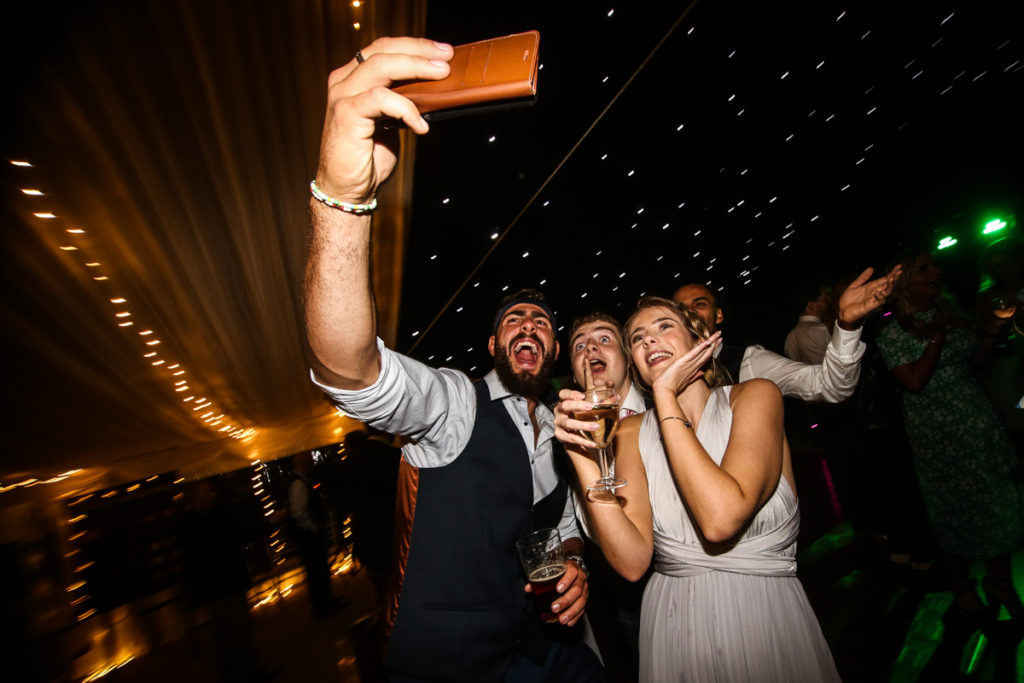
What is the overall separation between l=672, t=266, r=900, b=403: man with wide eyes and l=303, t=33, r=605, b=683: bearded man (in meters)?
1.19

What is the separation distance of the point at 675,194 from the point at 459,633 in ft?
21.0

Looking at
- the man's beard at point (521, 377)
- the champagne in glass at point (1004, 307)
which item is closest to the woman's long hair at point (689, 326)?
the man's beard at point (521, 377)

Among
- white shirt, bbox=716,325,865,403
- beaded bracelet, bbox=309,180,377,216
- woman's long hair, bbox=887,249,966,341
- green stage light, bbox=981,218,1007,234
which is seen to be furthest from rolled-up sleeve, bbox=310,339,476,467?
green stage light, bbox=981,218,1007,234

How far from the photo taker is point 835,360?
2326mm

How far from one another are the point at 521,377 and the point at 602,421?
0.83 metres

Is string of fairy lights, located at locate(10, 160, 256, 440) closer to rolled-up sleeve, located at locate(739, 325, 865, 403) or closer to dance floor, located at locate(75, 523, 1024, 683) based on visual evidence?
dance floor, located at locate(75, 523, 1024, 683)

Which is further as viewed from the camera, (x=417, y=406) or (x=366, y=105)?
(x=417, y=406)

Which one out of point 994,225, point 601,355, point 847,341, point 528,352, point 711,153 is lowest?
point 847,341

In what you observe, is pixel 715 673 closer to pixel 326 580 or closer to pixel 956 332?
pixel 956 332

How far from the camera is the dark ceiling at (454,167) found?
202 cm

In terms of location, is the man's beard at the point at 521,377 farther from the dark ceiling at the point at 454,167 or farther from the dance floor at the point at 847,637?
the dance floor at the point at 847,637

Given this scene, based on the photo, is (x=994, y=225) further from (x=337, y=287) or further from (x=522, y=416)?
(x=337, y=287)

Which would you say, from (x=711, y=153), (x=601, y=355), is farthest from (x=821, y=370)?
(x=711, y=153)

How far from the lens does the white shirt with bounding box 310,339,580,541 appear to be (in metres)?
1.31
